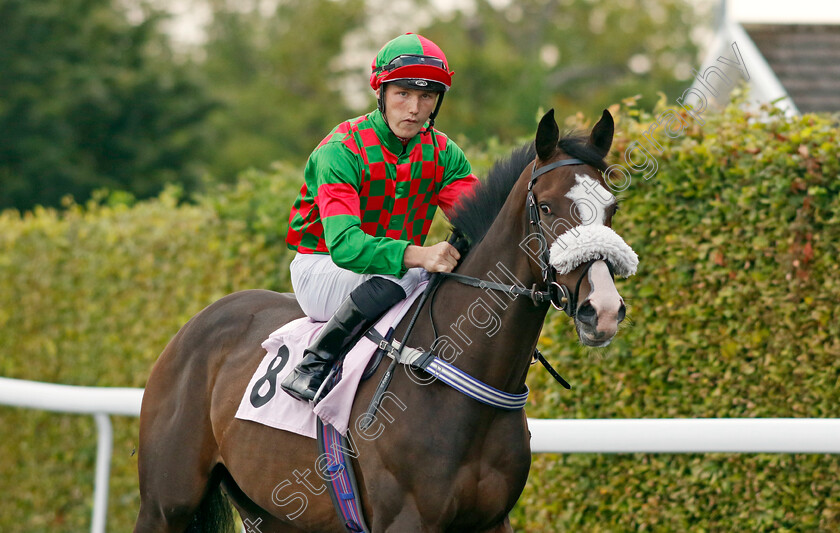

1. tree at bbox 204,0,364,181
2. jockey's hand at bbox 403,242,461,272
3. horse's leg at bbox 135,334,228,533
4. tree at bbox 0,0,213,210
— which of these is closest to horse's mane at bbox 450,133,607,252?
jockey's hand at bbox 403,242,461,272

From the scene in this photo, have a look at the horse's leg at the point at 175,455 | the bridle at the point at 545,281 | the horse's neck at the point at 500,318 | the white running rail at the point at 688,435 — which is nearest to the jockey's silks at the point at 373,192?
the horse's neck at the point at 500,318

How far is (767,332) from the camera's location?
13.1 ft

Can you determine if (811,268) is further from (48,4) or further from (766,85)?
(48,4)

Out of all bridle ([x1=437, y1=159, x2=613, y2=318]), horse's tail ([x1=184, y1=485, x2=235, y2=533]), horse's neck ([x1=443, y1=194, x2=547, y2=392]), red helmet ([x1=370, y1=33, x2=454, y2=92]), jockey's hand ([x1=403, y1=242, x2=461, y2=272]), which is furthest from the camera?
horse's tail ([x1=184, y1=485, x2=235, y2=533])

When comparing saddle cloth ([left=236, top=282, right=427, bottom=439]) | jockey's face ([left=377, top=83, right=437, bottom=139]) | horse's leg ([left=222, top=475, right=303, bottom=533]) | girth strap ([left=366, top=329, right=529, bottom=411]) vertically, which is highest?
jockey's face ([left=377, top=83, right=437, bottom=139])

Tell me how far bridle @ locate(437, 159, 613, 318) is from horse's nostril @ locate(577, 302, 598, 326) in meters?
0.06

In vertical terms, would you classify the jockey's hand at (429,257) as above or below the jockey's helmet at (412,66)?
below

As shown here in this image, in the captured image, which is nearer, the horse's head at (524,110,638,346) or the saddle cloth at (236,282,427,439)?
the horse's head at (524,110,638,346)

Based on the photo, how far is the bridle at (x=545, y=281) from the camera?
103 inches

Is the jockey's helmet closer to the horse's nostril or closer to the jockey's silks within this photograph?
the jockey's silks

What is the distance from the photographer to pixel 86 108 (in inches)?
791

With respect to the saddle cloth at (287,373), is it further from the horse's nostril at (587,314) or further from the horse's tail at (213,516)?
the horse's nostril at (587,314)

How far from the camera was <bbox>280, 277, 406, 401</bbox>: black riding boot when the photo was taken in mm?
3178

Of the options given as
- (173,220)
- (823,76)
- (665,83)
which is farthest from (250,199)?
(665,83)
